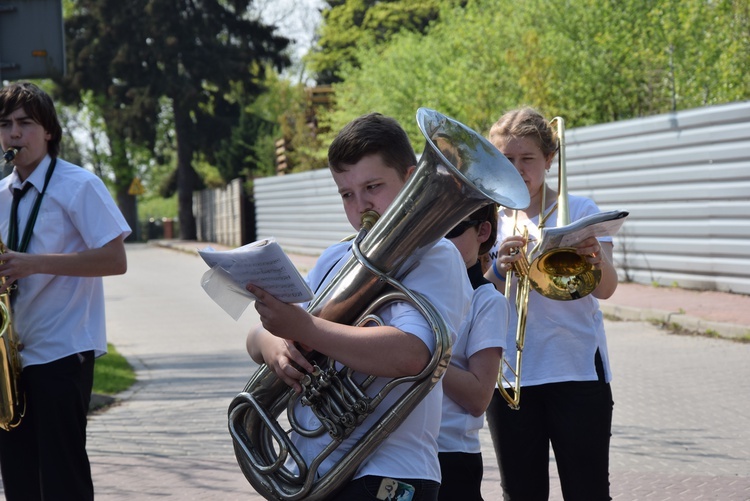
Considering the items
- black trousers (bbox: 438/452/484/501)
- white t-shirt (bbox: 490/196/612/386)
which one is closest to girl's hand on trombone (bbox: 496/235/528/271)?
white t-shirt (bbox: 490/196/612/386)

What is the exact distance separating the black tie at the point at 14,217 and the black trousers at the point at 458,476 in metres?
1.75

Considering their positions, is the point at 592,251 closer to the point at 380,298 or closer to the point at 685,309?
the point at 380,298

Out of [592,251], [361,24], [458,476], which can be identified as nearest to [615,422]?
[592,251]

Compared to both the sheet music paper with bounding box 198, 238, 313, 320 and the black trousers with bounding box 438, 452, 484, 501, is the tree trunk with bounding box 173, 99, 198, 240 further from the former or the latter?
the sheet music paper with bounding box 198, 238, 313, 320

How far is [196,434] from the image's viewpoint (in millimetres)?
7473

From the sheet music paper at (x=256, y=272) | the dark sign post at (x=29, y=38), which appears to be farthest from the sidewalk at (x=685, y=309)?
the sheet music paper at (x=256, y=272)

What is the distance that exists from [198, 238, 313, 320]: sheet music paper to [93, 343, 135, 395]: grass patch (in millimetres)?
7035

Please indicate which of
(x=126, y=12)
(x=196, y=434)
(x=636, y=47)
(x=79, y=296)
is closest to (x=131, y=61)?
(x=126, y=12)

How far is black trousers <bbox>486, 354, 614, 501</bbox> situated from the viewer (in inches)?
148

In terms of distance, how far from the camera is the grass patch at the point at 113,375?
941cm

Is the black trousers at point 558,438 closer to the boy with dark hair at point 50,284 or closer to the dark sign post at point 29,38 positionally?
the boy with dark hair at point 50,284

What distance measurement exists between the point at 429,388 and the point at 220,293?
1.71ft

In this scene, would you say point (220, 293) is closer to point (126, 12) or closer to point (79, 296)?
point (79, 296)

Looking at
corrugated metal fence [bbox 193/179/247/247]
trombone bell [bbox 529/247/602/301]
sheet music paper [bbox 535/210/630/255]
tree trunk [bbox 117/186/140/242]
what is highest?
sheet music paper [bbox 535/210/630/255]
